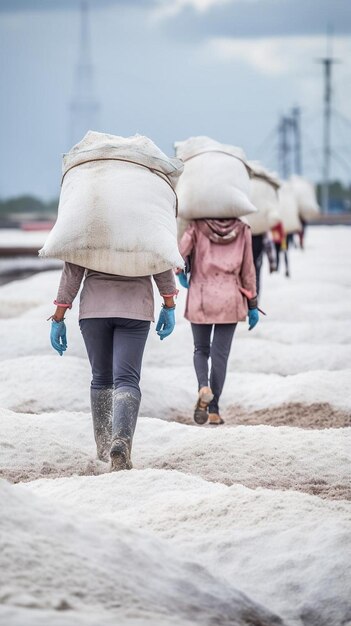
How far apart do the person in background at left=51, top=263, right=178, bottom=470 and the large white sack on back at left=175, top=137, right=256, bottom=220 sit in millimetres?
2208

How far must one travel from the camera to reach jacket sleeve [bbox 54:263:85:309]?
22.8 feet

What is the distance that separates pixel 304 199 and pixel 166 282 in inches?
1056

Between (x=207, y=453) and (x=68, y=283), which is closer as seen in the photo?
(x=68, y=283)

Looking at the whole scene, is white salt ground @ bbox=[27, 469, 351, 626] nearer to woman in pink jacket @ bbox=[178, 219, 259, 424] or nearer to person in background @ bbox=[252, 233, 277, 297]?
woman in pink jacket @ bbox=[178, 219, 259, 424]

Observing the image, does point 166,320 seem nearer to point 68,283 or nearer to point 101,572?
point 68,283

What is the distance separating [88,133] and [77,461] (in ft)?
5.53

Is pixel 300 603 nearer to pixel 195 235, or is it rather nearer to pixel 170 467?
pixel 170 467

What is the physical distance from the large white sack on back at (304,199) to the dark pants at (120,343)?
85.0 feet

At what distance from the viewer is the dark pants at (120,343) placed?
6.90 m

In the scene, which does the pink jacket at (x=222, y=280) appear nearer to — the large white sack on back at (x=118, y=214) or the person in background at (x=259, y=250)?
the large white sack on back at (x=118, y=214)

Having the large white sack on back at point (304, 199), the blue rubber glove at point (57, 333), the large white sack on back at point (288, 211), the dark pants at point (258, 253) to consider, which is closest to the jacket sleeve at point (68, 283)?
the blue rubber glove at point (57, 333)

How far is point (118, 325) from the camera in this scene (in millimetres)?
6949

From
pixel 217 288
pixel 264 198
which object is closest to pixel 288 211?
pixel 264 198

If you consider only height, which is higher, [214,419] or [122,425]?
[122,425]
